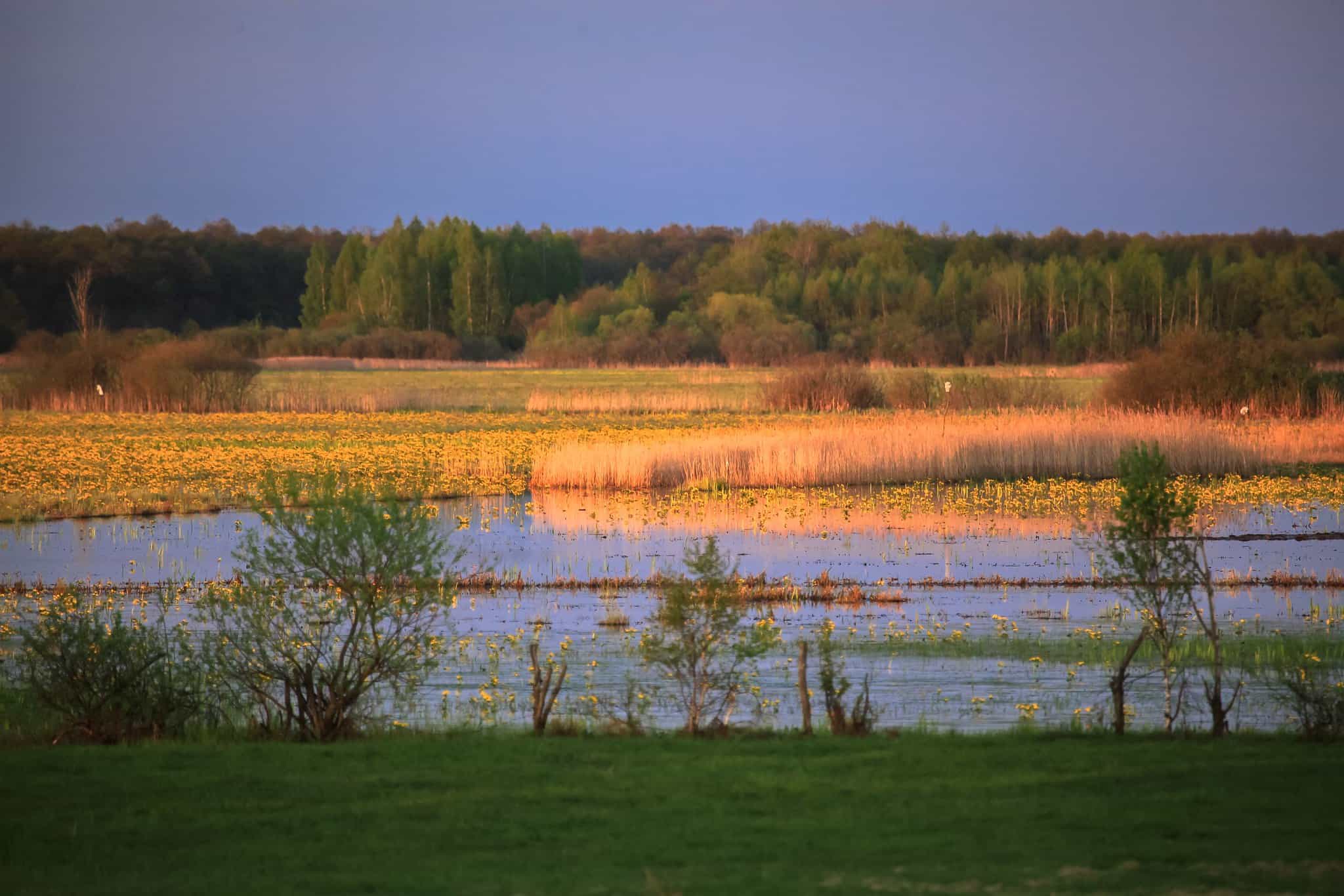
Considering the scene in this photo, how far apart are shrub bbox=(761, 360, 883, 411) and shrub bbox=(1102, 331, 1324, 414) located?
45.6 ft

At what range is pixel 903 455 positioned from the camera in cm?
3562

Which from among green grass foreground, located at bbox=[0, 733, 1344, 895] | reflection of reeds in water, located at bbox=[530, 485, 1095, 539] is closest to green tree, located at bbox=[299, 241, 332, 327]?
reflection of reeds in water, located at bbox=[530, 485, 1095, 539]

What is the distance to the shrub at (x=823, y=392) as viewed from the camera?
200 feet

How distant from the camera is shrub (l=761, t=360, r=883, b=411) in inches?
2397

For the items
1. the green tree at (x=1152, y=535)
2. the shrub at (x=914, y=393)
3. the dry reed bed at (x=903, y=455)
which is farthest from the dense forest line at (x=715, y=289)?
the green tree at (x=1152, y=535)

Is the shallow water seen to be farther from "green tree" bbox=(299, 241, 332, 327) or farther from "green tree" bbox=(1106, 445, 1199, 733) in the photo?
"green tree" bbox=(299, 241, 332, 327)

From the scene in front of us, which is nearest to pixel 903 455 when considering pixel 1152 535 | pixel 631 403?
pixel 1152 535

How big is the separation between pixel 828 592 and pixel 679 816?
11.2 meters

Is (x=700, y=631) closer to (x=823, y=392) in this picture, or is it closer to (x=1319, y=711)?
(x=1319, y=711)

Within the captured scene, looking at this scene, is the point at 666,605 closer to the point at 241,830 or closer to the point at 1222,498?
the point at 241,830

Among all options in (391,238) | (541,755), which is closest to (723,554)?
(541,755)

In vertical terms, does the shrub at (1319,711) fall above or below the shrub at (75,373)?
below

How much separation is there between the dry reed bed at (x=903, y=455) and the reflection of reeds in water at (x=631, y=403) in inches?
852

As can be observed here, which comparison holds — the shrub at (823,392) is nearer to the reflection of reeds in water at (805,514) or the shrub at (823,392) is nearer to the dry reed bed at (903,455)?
the dry reed bed at (903,455)
